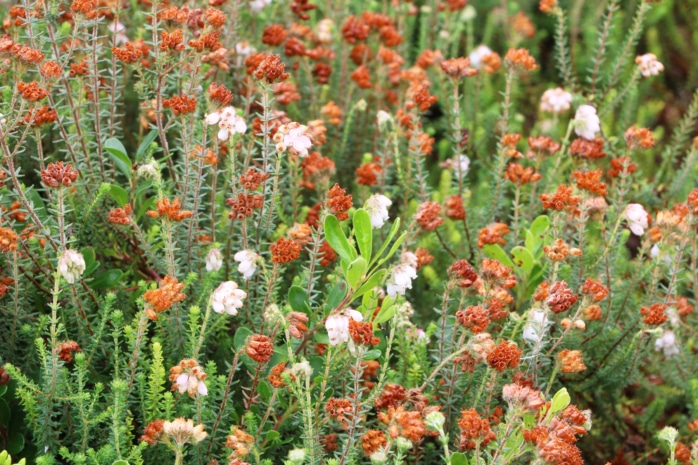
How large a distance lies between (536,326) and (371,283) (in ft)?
1.63

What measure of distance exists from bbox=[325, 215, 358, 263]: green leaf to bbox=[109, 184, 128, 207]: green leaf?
27.8 inches

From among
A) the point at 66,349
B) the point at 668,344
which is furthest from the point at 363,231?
the point at 668,344

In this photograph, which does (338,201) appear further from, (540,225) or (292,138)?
(540,225)

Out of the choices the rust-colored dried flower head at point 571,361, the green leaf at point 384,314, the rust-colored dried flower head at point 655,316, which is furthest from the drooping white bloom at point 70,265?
the rust-colored dried flower head at point 655,316

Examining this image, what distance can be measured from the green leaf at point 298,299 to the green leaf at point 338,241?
0.20 m

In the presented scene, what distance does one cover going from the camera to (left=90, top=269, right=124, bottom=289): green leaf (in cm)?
246

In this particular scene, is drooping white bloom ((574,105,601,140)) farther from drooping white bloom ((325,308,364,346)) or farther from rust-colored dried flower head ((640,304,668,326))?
drooping white bloom ((325,308,364,346))

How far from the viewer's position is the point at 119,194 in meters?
2.51

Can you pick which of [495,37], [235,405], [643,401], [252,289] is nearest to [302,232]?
[252,289]

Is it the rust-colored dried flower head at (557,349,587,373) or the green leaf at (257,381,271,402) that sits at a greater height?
the rust-colored dried flower head at (557,349,587,373)

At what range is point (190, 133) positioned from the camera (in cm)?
262

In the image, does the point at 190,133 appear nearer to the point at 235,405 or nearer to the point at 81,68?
the point at 81,68

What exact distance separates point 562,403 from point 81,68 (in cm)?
175

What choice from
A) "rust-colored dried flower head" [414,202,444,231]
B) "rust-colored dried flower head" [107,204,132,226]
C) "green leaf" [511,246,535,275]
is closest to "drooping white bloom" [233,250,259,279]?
"rust-colored dried flower head" [107,204,132,226]
